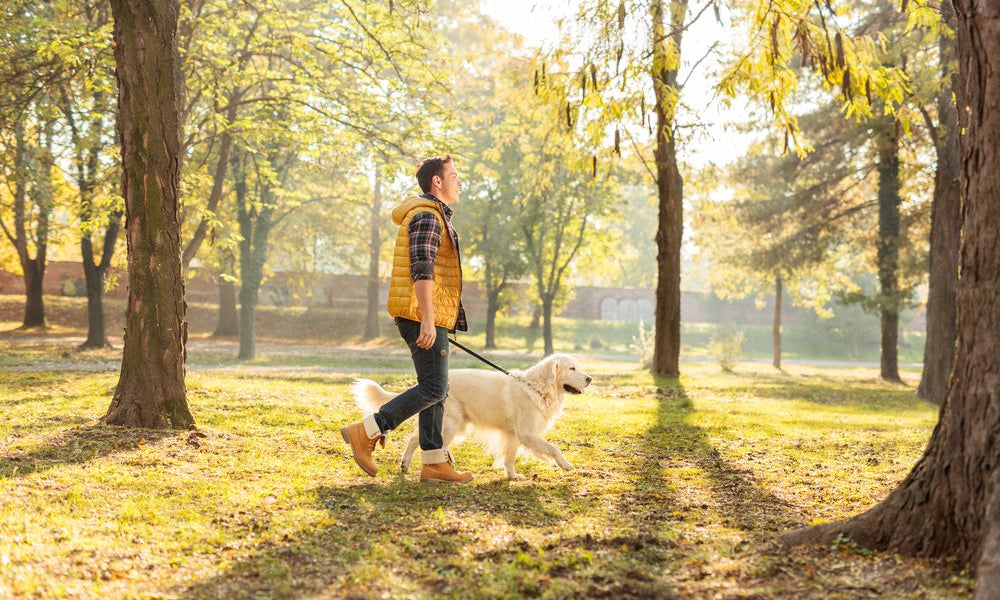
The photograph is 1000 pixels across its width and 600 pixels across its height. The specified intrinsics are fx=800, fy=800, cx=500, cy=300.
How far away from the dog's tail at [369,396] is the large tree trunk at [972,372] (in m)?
3.80

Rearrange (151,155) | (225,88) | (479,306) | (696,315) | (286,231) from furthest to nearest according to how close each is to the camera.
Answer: (696,315), (479,306), (286,231), (225,88), (151,155)

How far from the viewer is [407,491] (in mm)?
5746

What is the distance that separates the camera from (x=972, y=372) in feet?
11.6

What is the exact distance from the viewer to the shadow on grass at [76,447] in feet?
19.1

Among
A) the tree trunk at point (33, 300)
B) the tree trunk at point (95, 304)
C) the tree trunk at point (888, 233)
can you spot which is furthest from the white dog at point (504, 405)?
the tree trunk at point (33, 300)

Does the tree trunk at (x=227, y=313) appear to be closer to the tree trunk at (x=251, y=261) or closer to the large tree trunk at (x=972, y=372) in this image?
the tree trunk at (x=251, y=261)

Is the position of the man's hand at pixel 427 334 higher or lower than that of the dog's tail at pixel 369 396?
higher

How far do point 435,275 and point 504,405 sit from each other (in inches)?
56.0

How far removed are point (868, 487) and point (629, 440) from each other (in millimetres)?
3114

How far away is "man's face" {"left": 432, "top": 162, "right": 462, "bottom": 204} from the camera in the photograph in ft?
19.2

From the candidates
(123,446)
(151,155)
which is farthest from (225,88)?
(123,446)

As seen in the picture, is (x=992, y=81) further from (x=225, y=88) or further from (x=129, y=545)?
(x=225, y=88)

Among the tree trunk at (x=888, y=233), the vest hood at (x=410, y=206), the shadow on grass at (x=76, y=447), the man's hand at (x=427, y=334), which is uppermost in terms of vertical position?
the tree trunk at (x=888, y=233)

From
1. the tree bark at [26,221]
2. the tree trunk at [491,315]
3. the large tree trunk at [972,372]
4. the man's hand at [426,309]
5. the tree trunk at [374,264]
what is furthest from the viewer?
the tree trunk at [491,315]
